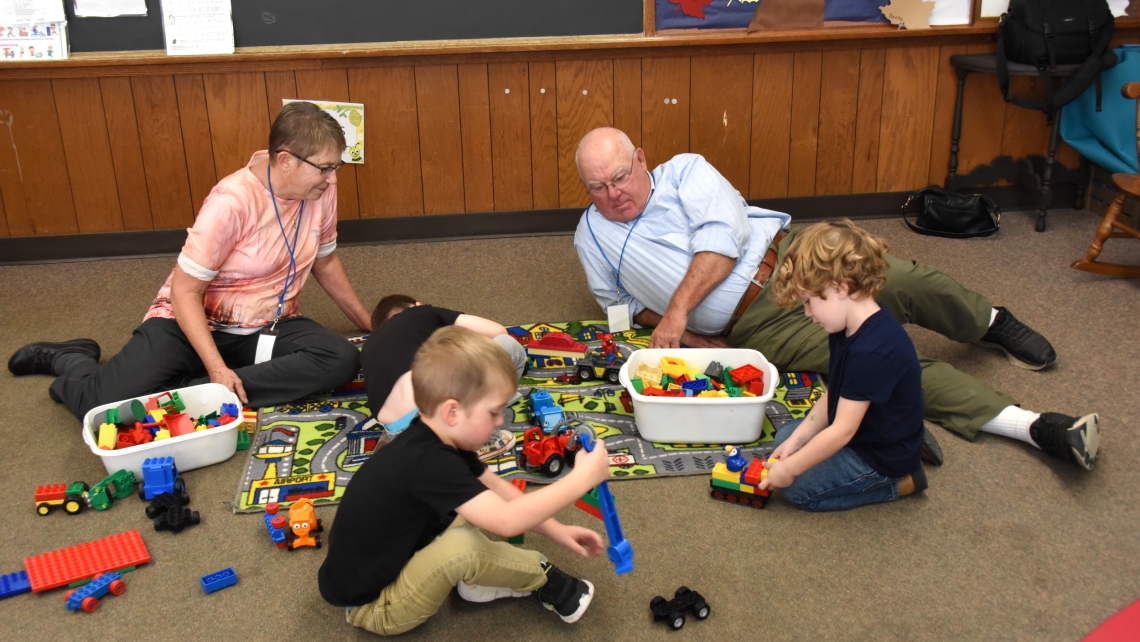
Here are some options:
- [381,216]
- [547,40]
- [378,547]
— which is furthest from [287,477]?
[547,40]

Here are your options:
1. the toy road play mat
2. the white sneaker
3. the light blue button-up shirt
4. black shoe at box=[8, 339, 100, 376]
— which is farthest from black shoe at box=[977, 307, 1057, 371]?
black shoe at box=[8, 339, 100, 376]

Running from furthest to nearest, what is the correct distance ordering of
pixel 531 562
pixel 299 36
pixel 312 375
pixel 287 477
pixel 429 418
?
pixel 299 36, pixel 312 375, pixel 287 477, pixel 531 562, pixel 429 418

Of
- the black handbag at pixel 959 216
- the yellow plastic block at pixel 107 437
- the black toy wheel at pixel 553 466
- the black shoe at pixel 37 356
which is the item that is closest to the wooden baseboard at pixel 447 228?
the black handbag at pixel 959 216

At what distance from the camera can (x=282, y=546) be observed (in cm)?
219

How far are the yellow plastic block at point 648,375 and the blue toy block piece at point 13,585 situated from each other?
153cm

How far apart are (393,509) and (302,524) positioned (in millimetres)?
549

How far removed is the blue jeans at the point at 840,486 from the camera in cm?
219

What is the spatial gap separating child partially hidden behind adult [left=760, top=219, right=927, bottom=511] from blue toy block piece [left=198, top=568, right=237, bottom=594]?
1.20 m

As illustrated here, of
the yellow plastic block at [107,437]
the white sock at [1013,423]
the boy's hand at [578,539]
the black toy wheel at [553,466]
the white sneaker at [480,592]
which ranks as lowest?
the white sneaker at [480,592]

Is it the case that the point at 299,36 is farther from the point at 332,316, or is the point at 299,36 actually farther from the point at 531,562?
the point at 531,562

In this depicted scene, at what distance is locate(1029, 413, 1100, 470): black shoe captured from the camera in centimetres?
231

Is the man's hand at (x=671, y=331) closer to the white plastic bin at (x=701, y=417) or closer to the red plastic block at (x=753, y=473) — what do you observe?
the white plastic bin at (x=701, y=417)

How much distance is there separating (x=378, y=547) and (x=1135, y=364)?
2380 millimetres

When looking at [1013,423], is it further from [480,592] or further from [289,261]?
[289,261]
